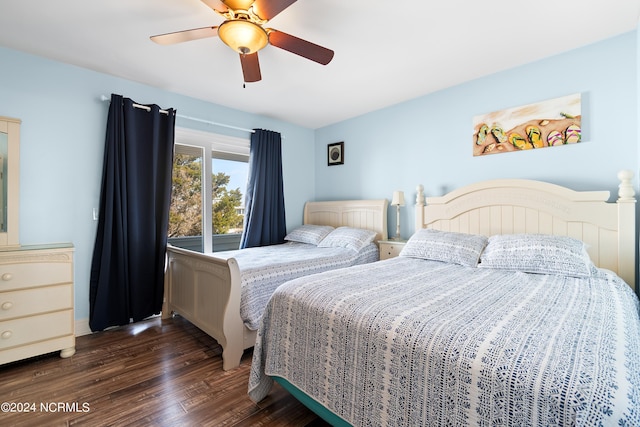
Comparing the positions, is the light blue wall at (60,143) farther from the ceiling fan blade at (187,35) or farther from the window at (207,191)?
the ceiling fan blade at (187,35)

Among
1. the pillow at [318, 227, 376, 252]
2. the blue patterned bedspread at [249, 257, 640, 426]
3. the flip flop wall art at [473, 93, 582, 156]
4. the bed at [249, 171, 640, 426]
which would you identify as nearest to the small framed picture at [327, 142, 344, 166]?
the pillow at [318, 227, 376, 252]

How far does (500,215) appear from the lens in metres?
2.57

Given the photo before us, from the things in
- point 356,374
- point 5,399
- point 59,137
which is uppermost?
point 59,137

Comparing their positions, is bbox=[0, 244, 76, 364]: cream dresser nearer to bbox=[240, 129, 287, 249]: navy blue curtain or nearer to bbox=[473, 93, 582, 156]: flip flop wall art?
bbox=[240, 129, 287, 249]: navy blue curtain

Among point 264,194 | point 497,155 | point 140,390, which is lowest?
point 140,390

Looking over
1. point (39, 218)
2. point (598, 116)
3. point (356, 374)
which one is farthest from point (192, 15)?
point (598, 116)

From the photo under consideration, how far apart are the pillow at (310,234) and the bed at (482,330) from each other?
1450 mm

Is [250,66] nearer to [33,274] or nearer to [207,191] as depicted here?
[207,191]

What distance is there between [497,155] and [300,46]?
208 centimetres

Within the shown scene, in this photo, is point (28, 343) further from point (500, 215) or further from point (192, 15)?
point (500, 215)

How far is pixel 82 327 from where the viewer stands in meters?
2.60

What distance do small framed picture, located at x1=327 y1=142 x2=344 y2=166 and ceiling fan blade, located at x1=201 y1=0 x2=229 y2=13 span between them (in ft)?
8.62

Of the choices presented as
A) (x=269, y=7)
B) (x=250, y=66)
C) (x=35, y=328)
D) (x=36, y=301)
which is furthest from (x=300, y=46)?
(x=35, y=328)

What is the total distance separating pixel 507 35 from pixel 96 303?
4.00 meters
